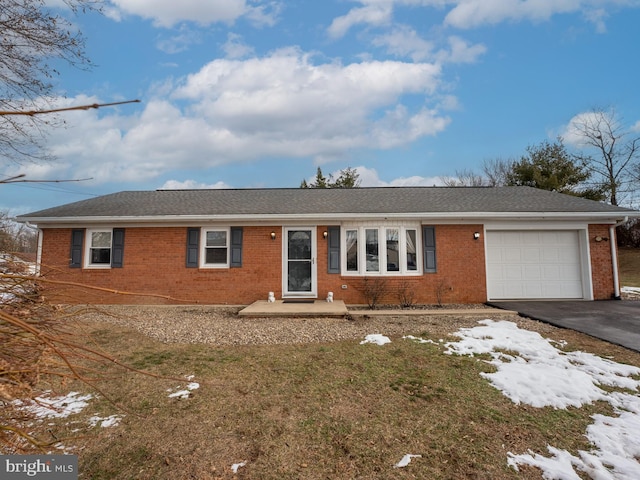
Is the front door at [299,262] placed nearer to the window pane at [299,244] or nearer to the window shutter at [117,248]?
the window pane at [299,244]

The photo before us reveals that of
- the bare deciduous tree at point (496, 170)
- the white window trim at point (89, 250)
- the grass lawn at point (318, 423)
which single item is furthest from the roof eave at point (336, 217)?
the bare deciduous tree at point (496, 170)

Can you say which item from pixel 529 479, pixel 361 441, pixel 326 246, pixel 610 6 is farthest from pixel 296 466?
pixel 610 6

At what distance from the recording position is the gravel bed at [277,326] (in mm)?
6191

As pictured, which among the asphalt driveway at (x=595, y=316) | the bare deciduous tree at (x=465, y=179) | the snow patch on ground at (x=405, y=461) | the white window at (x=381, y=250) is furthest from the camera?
the bare deciduous tree at (x=465, y=179)

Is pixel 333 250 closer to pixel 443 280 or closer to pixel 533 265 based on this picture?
pixel 443 280

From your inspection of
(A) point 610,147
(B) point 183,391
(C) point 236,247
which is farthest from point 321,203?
(A) point 610,147

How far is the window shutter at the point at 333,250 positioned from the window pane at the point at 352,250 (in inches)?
13.0

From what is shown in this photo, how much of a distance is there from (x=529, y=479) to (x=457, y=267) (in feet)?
25.2

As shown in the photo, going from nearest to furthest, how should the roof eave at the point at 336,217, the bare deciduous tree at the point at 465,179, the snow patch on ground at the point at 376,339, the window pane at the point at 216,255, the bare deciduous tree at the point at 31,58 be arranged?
the bare deciduous tree at the point at 31,58, the snow patch on ground at the point at 376,339, the roof eave at the point at 336,217, the window pane at the point at 216,255, the bare deciduous tree at the point at 465,179

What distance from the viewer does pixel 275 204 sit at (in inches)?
415

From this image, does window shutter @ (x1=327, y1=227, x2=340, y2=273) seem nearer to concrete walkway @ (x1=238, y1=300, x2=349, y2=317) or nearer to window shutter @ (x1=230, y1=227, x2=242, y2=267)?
concrete walkway @ (x1=238, y1=300, x2=349, y2=317)

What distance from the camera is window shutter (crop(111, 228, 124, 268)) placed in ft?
32.2

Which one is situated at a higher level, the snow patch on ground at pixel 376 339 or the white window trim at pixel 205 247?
the white window trim at pixel 205 247

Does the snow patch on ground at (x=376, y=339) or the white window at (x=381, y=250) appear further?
the white window at (x=381, y=250)
